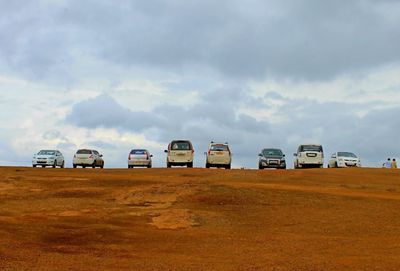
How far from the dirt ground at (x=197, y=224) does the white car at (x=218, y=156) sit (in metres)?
9.65

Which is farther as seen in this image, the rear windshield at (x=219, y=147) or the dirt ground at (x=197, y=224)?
the rear windshield at (x=219, y=147)

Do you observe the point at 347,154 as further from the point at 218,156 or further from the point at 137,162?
the point at 137,162

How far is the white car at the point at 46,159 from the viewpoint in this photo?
42094 mm

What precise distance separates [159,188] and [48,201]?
4.62 metres

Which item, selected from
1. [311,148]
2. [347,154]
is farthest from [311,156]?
[347,154]

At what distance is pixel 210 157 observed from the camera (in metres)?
37.3

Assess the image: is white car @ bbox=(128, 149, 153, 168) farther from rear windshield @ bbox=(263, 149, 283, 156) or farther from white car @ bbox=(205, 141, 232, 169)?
rear windshield @ bbox=(263, 149, 283, 156)

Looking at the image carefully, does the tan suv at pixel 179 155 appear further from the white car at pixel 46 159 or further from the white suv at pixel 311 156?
the white car at pixel 46 159

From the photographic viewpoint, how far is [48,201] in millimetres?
20547

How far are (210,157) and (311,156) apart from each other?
25.0 feet

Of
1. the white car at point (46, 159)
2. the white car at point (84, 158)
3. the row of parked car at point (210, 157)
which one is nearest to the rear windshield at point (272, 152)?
the row of parked car at point (210, 157)

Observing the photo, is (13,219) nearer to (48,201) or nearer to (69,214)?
(69,214)

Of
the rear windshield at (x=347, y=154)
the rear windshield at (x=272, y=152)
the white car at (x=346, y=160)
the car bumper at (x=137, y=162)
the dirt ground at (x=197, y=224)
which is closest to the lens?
the dirt ground at (x=197, y=224)

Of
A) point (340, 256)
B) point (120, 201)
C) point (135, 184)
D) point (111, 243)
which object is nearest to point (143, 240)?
point (111, 243)
